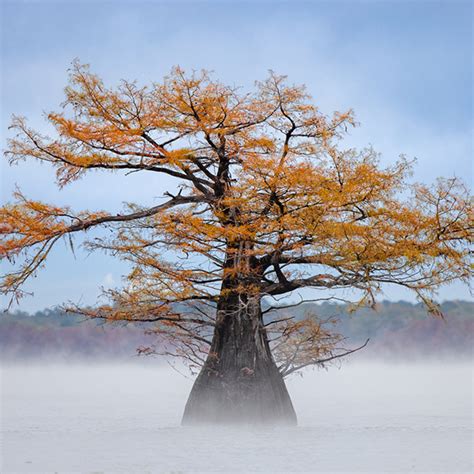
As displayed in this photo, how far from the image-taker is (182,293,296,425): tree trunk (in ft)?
45.3

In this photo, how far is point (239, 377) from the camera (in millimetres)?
13898

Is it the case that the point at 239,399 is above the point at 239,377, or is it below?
below

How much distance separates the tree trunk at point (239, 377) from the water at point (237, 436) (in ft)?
1.30

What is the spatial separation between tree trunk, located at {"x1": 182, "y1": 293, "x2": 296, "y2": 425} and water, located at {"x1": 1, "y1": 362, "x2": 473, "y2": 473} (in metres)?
0.40

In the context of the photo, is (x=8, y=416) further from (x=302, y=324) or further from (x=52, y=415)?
(x=302, y=324)

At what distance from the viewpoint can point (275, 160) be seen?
43.3ft

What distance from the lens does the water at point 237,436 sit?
1042cm

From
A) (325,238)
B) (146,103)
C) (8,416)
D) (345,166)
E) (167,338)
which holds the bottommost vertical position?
(8,416)

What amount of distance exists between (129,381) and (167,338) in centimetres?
1630

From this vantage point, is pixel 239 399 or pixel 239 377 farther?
pixel 239 377

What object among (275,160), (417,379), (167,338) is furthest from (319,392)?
(275,160)

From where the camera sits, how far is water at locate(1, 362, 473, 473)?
10422 millimetres

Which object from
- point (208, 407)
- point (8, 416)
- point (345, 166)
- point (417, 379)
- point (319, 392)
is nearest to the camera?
point (345, 166)

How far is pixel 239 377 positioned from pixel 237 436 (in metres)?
1.40
